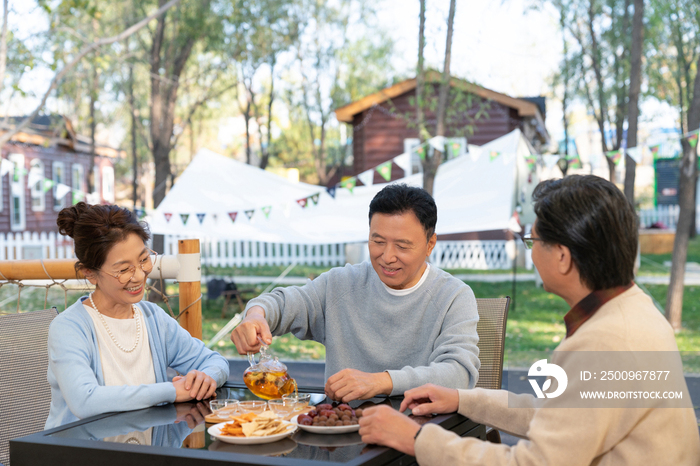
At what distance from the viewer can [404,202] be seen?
227 centimetres

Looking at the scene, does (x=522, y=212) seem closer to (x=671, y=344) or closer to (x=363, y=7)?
(x=671, y=344)

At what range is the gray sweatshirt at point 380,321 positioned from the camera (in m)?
2.16

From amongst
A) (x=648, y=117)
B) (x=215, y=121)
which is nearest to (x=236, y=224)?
(x=648, y=117)

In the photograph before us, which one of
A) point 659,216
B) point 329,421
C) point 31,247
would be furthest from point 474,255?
point 329,421

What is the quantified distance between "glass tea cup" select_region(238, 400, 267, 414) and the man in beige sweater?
0.41 m

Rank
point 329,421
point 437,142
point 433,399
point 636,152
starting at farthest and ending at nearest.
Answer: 1. point 437,142
2. point 636,152
3. point 433,399
4. point 329,421

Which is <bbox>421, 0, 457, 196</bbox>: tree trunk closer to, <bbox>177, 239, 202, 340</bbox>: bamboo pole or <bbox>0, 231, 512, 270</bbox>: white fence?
<bbox>177, 239, 202, 340</bbox>: bamboo pole

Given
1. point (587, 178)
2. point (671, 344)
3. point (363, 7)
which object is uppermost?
point (363, 7)

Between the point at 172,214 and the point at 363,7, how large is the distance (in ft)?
57.0

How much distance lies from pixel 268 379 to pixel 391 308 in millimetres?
630

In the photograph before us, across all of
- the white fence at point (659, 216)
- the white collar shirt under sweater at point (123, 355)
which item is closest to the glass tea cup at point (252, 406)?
the white collar shirt under sweater at point (123, 355)

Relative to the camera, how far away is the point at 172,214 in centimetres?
796

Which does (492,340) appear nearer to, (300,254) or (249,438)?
(249,438)

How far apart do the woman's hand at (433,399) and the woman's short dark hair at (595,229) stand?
539mm
